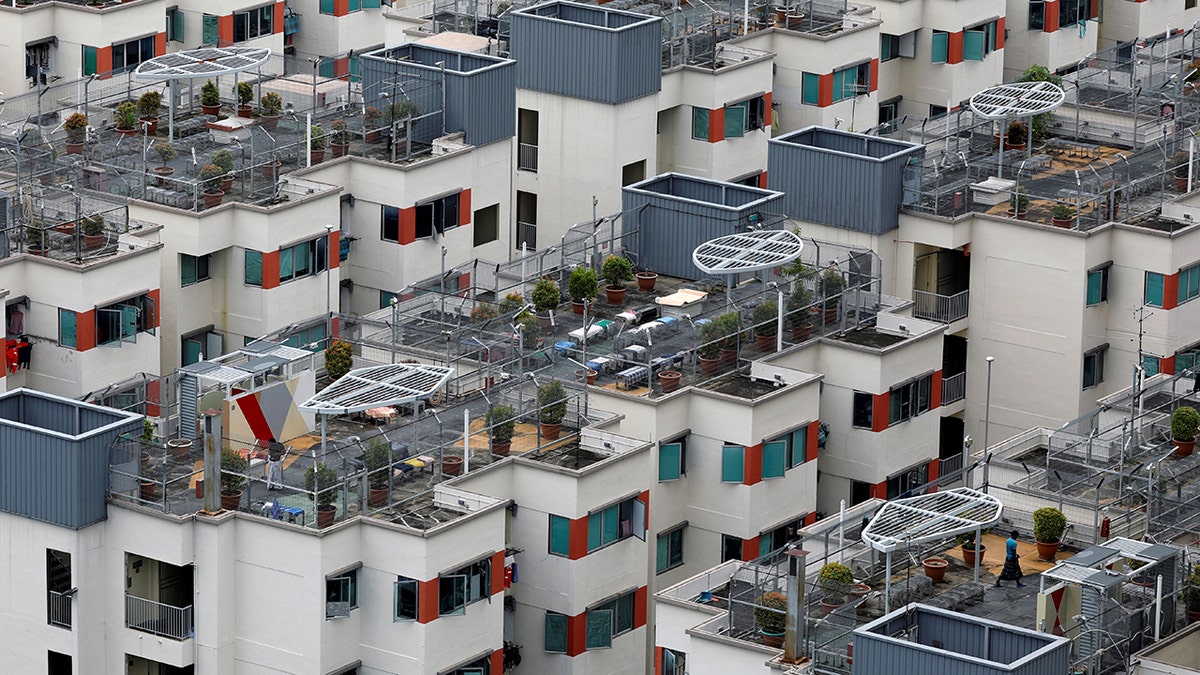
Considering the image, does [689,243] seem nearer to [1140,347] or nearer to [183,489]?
[1140,347]

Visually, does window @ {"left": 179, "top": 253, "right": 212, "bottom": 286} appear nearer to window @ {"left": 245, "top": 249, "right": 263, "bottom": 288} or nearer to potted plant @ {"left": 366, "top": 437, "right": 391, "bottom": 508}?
window @ {"left": 245, "top": 249, "right": 263, "bottom": 288}

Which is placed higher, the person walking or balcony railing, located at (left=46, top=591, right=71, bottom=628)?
the person walking

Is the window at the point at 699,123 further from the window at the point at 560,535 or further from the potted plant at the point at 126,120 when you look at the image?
the window at the point at 560,535

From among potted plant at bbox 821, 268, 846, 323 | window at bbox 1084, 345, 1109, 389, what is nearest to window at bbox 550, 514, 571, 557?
potted plant at bbox 821, 268, 846, 323

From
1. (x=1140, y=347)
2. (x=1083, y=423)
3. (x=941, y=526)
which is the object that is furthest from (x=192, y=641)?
(x=1140, y=347)

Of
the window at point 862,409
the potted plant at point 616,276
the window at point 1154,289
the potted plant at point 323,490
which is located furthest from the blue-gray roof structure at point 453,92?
the potted plant at point 323,490

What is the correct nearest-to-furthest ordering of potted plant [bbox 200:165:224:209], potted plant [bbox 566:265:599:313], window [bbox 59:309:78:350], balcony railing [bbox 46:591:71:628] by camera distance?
balcony railing [bbox 46:591:71:628]
window [bbox 59:309:78:350]
potted plant [bbox 566:265:599:313]
potted plant [bbox 200:165:224:209]
